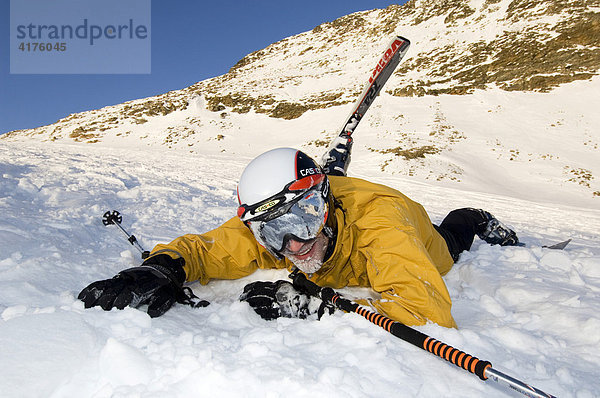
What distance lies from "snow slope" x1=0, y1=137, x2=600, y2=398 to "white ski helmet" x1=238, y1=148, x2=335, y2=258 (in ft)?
1.92

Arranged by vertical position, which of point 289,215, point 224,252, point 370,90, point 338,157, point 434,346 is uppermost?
point 370,90

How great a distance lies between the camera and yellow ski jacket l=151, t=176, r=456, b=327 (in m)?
2.21

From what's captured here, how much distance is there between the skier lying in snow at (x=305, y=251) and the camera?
223 cm

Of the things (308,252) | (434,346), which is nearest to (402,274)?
(434,346)

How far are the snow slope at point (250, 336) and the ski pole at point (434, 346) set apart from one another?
0.21 ft

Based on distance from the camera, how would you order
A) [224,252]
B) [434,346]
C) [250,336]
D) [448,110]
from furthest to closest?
[448,110] → [224,252] → [250,336] → [434,346]

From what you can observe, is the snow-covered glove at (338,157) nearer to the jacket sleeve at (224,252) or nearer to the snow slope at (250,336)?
the snow slope at (250,336)

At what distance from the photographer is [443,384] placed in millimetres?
1642

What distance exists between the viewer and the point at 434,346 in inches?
70.0

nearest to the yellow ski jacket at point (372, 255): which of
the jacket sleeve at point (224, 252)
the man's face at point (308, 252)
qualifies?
the jacket sleeve at point (224, 252)

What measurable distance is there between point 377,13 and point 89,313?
76.2 meters

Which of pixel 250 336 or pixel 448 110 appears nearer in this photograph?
pixel 250 336

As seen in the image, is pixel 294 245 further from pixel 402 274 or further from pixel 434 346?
pixel 434 346

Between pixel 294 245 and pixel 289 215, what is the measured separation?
0.24 m
